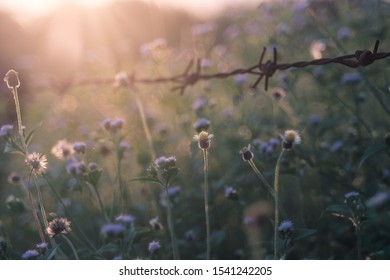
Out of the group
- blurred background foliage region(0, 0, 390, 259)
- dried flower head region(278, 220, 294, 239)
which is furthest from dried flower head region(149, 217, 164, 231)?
dried flower head region(278, 220, 294, 239)

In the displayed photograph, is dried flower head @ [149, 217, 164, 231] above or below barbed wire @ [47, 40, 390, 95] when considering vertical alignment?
below

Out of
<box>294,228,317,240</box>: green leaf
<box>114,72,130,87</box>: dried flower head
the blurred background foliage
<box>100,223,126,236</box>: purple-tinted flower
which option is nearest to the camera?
<box>294,228,317,240</box>: green leaf

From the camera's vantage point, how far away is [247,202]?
2705 mm

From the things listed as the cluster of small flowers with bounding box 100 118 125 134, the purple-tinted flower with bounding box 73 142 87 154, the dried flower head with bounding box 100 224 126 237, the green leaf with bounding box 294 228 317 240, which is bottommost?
the green leaf with bounding box 294 228 317 240

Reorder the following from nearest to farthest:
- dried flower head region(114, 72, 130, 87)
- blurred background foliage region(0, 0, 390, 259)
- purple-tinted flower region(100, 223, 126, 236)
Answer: purple-tinted flower region(100, 223, 126, 236) < blurred background foliage region(0, 0, 390, 259) < dried flower head region(114, 72, 130, 87)

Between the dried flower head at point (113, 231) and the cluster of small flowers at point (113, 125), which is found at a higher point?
the cluster of small flowers at point (113, 125)

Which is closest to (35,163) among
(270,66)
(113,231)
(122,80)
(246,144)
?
(113,231)

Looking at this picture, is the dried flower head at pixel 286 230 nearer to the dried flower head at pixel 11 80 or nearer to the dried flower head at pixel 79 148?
the dried flower head at pixel 79 148

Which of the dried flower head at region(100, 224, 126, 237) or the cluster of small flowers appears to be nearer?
the dried flower head at region(100, 224, 126, 237)

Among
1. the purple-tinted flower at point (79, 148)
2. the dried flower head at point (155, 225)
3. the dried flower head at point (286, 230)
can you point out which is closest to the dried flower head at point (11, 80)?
the purple-tinted flower at point (79, 148)

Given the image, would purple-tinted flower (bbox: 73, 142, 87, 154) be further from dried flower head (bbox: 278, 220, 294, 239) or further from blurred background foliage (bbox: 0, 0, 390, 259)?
dried flower head (bbox: 278, 220, 294, 239)

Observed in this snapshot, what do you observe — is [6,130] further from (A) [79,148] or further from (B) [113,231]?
(B) [113,231]
